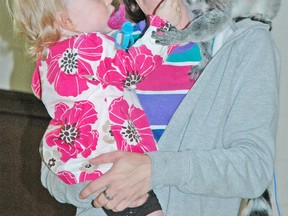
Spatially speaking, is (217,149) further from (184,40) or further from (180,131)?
(184,40)

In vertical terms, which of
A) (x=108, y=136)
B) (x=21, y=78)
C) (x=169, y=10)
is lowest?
(x=21, y=78)

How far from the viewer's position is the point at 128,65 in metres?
1.23

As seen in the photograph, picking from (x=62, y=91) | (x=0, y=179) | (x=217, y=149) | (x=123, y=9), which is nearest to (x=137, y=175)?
(x=217, y=149)

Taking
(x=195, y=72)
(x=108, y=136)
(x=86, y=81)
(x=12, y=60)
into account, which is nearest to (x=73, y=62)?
(x=86, y=81)

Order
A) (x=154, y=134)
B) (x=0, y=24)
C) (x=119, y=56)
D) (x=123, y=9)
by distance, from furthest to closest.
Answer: (x=0, y=24) < (x=123, y=9) < (x=154, y=134) < (x=119, y=56)

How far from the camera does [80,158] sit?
1.29 m

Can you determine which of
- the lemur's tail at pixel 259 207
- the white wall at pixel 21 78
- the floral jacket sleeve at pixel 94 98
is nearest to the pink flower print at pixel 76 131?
the floral jacket sleeve at pixel 94 98

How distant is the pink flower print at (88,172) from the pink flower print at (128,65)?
176 millimetres

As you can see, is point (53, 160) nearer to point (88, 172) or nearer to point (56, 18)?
point (88, 172)

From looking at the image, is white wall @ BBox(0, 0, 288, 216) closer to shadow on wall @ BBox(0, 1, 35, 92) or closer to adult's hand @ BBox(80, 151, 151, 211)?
shadow on wall @ BBox(0, 1, 35, 92)

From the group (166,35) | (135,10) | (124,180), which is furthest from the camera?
(135,10)

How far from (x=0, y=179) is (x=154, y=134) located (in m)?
1.70

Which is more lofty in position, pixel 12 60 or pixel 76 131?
pixel 76 131

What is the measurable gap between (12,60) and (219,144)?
182cm
